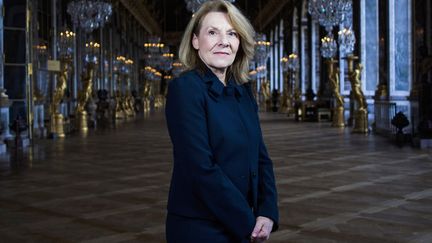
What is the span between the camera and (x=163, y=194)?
694 cm

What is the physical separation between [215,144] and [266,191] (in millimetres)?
313

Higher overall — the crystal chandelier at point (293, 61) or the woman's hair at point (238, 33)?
the crystal chandelier at point (293, 61)

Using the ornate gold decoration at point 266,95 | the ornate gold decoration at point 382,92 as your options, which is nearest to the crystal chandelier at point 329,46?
the ornate gold decoration at point 382,92

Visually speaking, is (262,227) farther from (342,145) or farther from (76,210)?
(342,145)

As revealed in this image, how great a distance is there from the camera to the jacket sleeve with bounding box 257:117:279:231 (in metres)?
2.16

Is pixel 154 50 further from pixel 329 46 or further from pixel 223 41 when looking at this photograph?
pixel 223 41

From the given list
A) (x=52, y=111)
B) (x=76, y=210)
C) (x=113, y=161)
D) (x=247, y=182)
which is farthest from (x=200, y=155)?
(x=52, y=111)

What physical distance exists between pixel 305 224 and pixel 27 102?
11848mm

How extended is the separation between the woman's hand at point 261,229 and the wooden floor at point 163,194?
8.80ft

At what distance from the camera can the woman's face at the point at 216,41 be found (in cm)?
214

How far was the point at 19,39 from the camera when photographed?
15.0 meters

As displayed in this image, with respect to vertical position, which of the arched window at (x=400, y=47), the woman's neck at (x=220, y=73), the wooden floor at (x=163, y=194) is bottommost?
the wooden floor at (x=163, y=194)

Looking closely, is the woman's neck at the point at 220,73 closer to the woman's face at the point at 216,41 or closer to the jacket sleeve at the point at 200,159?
the woman's face at the point at 216,41

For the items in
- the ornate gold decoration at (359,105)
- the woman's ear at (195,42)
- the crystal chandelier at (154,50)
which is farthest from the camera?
the crystal chandelier at (154,50)
